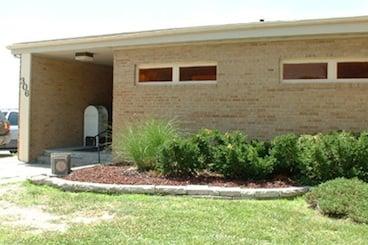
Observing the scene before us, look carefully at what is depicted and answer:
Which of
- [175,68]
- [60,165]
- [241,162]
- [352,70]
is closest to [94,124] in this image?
[175,68]

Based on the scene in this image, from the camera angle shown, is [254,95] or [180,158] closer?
[180,158]

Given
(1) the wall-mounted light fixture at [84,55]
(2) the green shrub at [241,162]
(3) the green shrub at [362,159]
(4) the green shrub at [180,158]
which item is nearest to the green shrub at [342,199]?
(3) the green shrub at [362,159]

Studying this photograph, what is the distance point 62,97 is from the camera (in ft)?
55.2

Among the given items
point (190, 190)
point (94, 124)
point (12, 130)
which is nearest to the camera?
point (190, 190)

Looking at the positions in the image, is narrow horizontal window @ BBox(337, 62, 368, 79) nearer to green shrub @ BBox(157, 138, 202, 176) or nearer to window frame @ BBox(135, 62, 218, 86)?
window frame @ BBox(135, 62, 218, 86)

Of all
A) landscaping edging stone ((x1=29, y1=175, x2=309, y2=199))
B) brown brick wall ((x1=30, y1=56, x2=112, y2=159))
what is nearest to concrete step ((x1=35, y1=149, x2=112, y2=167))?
brown brick wall ((x1=30, y1=56, x2=112, y2=159))

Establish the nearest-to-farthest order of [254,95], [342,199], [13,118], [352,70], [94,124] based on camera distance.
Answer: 1. [342,199]
2. [352,70]
3. [254,95]
4. [94,124]
5. [13,118]

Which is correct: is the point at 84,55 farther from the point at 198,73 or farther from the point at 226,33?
the point at 226,33

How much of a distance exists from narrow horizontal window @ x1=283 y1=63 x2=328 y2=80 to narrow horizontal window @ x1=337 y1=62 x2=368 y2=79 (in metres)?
0.33

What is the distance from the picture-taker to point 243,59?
12.2 m

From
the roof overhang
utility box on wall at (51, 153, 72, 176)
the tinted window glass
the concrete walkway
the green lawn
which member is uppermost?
the roof overhang

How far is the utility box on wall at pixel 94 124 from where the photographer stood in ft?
57.0

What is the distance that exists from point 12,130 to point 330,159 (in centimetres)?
1409

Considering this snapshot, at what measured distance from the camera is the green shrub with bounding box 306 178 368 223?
7.55 m
